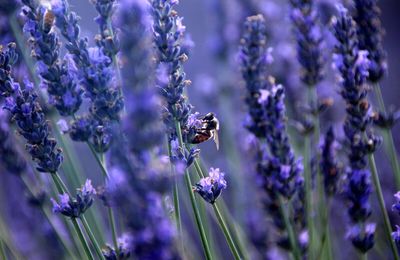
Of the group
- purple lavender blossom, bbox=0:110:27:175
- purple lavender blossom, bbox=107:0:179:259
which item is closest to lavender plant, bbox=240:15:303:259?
purple lavender blossom, bbox=0:110:27:175

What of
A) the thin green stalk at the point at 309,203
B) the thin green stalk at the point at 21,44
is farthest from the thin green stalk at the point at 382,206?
the thin green stalk at the point at 21,44

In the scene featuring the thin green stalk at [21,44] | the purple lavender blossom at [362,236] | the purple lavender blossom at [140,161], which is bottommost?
the purple lavender blossom at [140,161]

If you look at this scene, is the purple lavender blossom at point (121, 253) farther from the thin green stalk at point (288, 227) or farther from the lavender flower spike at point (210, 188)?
the thin green stalk at point (288, 227)

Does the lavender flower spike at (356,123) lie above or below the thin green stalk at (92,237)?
above

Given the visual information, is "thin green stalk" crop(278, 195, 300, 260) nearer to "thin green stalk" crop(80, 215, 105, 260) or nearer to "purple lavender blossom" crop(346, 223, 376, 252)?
"purple lavender blossom" crop(346, 223, 376, 252)

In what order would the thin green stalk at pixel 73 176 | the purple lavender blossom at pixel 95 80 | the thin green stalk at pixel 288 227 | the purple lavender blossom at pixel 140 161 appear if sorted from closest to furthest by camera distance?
1. the purple lavender blossom at pixel 140 161
2. the purple lavender blossom at pixel 95 80
3. the thin green stalk at pixel 288 227
4. the thin green stalk at pixel 73 176

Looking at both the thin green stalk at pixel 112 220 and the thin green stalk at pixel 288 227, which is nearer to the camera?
the thin green stalk at pixel 112 220

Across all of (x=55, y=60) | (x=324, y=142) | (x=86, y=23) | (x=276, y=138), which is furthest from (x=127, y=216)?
(x=86, y=23)
